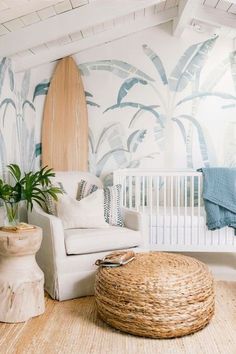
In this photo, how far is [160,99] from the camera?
14.4 feet

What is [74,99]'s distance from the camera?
4.34 meters

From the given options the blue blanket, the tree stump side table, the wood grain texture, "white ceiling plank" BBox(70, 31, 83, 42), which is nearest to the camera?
the wood grain texture

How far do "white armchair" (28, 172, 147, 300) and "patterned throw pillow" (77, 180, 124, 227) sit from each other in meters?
0.25

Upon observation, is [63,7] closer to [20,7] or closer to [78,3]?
[78,3]

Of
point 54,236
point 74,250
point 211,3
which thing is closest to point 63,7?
point 211,3

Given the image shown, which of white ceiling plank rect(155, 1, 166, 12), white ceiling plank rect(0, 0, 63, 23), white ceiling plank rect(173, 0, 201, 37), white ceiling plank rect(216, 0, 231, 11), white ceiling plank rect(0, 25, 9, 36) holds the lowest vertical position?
white ceiling plank rect(0, 25, 9, 36)

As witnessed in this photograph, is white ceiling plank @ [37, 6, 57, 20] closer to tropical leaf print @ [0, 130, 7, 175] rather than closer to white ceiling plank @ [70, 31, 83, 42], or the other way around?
white ceiling plank @ [70, 31, 83, 42]

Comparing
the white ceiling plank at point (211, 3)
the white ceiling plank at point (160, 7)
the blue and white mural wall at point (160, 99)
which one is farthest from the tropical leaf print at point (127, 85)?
the white ceiling plank at point (211, 3)

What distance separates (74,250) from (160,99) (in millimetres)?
2105

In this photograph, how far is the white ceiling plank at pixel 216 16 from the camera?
12.8 ft

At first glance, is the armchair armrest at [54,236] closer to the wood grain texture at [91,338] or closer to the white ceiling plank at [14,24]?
the wood grain texture at [91,338]

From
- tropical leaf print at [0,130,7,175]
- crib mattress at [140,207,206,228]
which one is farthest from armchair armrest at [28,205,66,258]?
crib mattress at [140,207,206,228]

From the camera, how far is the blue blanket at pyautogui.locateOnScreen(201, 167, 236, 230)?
3.57m

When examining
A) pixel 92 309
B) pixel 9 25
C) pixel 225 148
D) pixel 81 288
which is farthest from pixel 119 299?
pixel 225 148
